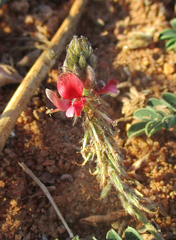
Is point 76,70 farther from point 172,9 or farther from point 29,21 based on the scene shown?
point 172,9

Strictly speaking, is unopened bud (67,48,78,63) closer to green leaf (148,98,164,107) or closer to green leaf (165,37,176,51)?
green leaf (148,98,164,107)

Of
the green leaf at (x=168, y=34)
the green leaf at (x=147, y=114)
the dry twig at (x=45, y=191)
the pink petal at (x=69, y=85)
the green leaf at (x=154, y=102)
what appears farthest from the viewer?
the green leaf at (x=168, y=34)

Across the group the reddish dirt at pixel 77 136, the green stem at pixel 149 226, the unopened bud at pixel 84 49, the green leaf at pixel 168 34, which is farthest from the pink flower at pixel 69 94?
the green leaf at pixel 168 34

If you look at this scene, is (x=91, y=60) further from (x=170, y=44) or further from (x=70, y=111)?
(x=170, y=44)

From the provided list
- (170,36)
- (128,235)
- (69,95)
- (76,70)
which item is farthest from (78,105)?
(170,36)

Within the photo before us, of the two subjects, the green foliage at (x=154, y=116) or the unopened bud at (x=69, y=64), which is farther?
the green foliage at (x=154, y=116)

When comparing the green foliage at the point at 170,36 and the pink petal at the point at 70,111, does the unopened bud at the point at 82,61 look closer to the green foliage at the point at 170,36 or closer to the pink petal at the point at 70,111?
the pink petal at the point at 70,111

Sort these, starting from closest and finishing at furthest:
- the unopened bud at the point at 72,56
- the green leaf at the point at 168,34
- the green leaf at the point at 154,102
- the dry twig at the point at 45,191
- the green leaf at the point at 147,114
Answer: the unopened bud at the point at 72,56, the dry twig at the point at 45,191, the green leaf at the point at 147,114, the green leaf at the point at 154,102, the green leaf at the point at 168,34
